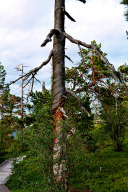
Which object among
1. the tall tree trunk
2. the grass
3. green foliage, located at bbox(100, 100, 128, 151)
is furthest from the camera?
green foliage, located at bbox(100, 100, 128, 151)

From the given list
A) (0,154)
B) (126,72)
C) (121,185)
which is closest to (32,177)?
(121,185)

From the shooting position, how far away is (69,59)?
20.5 ft

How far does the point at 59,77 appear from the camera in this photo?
18.3 feet

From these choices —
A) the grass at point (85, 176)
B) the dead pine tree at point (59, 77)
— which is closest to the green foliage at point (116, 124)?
the grass at point (85, 176)

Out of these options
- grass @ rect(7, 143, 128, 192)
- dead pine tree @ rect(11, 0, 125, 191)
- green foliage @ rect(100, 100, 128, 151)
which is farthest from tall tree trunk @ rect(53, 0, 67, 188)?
green foliage @ rect(100, 100, 128, 151)

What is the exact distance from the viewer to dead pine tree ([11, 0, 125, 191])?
4.60m

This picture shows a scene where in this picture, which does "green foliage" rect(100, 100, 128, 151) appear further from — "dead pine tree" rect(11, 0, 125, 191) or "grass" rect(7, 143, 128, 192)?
"dead pine tree" rect(11, 0, 125, 191)

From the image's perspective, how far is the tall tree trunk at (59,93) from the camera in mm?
4582

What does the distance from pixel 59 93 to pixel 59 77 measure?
0.46m

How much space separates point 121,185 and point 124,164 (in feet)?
10.4

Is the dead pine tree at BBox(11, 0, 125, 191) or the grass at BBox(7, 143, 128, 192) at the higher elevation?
the dead pine tree at BBox(11, 0, 125, 191)

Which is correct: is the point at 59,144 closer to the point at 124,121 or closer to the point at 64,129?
the point at 64,129

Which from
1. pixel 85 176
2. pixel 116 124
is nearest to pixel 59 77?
pixel 85 176

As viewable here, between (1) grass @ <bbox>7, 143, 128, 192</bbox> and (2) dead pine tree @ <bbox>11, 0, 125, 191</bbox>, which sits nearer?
(2) dead pine tree @ <bbox>11, 0, 125, 191</bbox>
